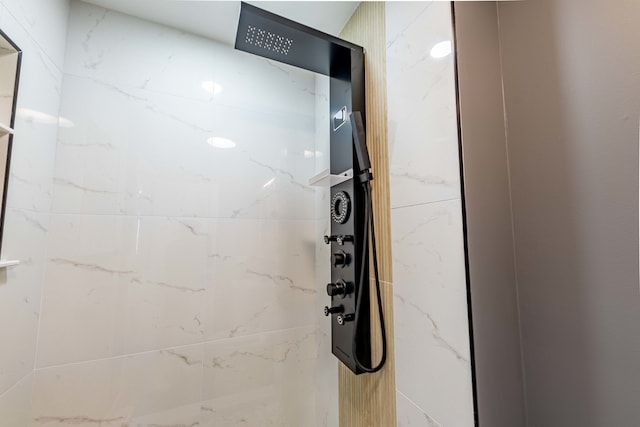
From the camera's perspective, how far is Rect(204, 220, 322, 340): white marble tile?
1.22 metres

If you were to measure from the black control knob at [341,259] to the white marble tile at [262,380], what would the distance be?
21.2 inches

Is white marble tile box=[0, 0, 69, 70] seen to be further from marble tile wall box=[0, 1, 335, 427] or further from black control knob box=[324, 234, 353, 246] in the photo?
black control knob box=[324, 234, 353, 246]

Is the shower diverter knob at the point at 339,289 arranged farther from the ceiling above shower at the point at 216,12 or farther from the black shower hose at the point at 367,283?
the ceiling above shower at the point at 216,12

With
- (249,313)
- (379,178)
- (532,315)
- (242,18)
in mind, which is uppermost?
(242,18)

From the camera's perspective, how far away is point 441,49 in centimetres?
71

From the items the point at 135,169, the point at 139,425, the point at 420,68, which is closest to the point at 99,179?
the point at 135,169

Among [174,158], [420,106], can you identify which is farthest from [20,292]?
[420,106]

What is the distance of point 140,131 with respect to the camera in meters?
1.15

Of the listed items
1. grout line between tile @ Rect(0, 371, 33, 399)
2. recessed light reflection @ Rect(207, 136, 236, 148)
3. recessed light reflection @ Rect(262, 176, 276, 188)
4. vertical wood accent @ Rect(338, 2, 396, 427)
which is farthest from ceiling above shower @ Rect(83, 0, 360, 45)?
grout line between tile @ Rect(0, 371, 33, 399)

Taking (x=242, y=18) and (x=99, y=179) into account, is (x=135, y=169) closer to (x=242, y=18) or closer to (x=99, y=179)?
(x=99, y=179)

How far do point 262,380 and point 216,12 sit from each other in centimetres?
169

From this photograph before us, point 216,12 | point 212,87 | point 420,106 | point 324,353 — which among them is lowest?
point 324,353

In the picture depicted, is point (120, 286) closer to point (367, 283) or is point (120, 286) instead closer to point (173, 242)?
point (173, 242)

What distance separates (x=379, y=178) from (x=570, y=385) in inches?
27.6
